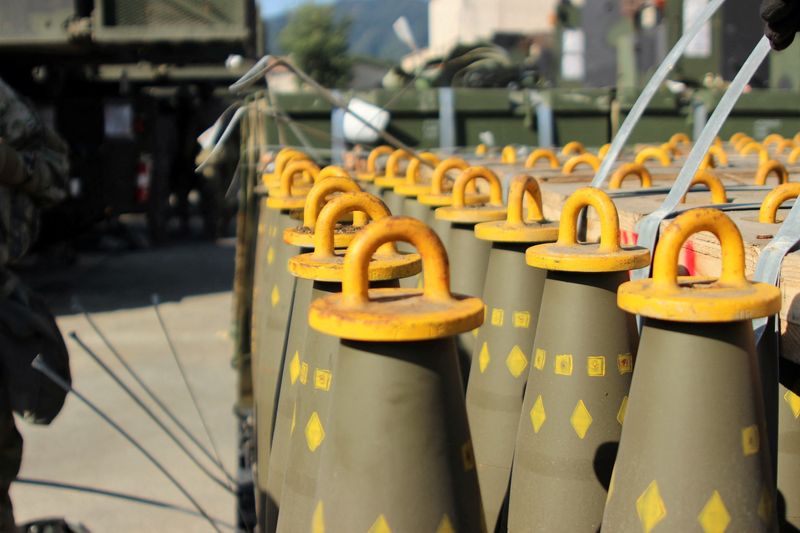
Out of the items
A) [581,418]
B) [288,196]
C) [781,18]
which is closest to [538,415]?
[581,418]

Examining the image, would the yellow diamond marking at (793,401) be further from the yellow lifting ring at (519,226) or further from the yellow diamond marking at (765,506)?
the yellow lifting ring at (519,226)

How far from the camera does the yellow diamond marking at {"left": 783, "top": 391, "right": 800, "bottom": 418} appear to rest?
121 cm

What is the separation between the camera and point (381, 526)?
0.97m

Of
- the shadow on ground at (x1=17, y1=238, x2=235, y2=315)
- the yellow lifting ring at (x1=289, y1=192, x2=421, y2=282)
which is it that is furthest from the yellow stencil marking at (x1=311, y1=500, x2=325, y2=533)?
the shadow on ground at (x1=17, y1=238, x2=235, y2=315)

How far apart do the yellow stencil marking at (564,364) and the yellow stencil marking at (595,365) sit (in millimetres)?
24

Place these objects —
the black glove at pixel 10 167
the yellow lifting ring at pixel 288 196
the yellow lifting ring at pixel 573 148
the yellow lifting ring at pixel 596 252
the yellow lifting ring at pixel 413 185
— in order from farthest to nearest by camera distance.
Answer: the yellow lifting ring at pixel 573 148 < the black glove at pixel 10 167 < the yellow lifting ring at pixel 413 185 < the yellow lifting ring at pixel 288 196 < the yellow lifting ring at pixel 596 252

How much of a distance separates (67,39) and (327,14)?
1406 inches

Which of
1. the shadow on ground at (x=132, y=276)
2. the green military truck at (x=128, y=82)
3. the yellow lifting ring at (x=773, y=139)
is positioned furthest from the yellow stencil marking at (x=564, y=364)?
the shadow on ground at (x=132, y=276)

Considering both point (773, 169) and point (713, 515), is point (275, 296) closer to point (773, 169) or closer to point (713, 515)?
point (773, 169)

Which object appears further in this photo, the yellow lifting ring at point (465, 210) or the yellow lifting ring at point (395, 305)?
the yellow lifting ring at point (465, 210)

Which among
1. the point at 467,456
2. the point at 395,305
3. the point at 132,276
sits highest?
the point at 395,305

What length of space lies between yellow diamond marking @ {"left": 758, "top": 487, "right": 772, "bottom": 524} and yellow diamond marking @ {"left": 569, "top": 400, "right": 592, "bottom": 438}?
29 cm

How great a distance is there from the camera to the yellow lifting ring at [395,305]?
3.09 ft

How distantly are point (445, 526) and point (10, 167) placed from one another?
8.40 ft
